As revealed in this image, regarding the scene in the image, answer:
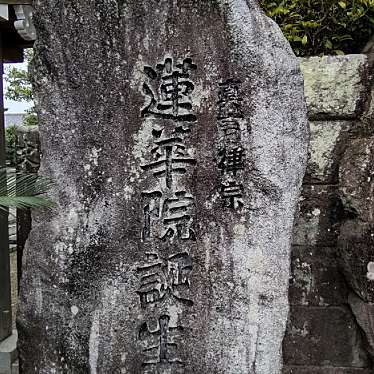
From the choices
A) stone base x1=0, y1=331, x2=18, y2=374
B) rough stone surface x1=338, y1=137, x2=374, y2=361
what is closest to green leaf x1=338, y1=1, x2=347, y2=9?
rough stone surface x1=338, y1=137, x2=374, y2=361

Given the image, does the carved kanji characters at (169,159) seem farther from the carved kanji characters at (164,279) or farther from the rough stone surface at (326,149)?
the rough stone surface at (326,149)

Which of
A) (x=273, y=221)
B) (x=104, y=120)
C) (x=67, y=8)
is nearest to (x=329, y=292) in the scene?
(x=273, y=221)

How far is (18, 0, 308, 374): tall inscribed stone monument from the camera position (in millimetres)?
2275

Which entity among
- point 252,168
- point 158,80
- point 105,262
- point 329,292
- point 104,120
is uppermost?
point 158,80

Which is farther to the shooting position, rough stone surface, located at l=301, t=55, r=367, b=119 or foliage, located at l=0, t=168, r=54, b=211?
rough stone surface, located at l=301, t=55, r=367, b=119

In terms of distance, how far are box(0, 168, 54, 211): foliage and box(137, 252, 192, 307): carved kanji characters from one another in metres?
0.47

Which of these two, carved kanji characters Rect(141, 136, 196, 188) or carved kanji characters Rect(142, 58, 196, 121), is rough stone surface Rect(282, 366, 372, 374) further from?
carved kanji characters Rect(142, 58, 196, 121)

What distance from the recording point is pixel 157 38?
2293mm

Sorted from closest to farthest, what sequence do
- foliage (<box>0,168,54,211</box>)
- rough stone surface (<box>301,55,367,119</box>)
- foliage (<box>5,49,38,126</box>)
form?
foliage (<box>0,168,54,211</box>)
rough stone surface (<box>301,55,367,119</box>)
foliage (<box>5,49,38,126</box>)

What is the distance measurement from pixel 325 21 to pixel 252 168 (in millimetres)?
1405

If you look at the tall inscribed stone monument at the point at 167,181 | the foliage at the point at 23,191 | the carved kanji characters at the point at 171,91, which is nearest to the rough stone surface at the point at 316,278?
the tall inscribed stone monument at the point at 167,181

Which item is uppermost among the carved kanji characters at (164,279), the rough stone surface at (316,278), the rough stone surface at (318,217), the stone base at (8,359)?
the rough stone surface at (318,217)

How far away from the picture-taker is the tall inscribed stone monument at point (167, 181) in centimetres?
228

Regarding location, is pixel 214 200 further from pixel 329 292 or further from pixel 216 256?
pixel 329 292
